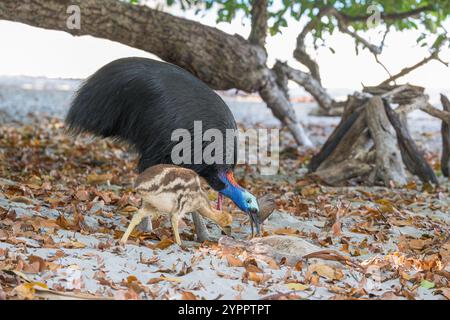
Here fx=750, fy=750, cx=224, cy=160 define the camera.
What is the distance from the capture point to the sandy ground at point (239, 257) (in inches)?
147

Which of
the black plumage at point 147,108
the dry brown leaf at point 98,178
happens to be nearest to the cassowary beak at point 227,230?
the black plumage at point 147,108

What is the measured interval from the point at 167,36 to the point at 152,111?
115 inches

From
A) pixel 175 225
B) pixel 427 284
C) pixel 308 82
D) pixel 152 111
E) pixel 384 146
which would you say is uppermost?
pixel 308 82

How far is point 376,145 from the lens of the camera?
815 cm

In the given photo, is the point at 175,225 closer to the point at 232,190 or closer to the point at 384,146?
the point at 232,190

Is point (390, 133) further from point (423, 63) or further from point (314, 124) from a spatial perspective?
point (314, 124)

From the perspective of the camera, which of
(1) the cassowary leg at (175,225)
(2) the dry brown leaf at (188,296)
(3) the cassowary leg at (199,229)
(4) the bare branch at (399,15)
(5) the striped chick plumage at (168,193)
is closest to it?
(2) the dry brown leaf at (188,296)

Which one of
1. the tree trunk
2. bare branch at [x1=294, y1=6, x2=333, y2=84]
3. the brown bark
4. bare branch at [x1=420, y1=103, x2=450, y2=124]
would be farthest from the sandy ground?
bare branch at [x1=294, y1=6, x2=333, y2=84]

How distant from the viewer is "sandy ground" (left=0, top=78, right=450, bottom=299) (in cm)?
374

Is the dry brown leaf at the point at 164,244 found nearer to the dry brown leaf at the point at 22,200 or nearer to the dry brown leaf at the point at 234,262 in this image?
the dry brown leaf at the point at 234,262

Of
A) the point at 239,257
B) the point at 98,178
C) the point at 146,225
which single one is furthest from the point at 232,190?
the point at 98,178

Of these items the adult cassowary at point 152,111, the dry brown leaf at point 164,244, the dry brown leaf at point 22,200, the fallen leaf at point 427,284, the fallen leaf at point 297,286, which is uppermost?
the adult cassowary at point 152,111

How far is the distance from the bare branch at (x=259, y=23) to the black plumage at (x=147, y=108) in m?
3.40
